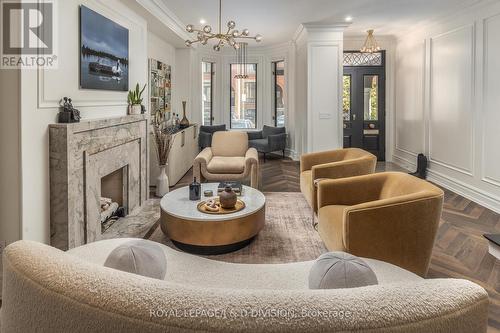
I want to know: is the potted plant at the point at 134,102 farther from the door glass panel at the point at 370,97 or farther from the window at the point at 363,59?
the door glass panel at the point at 370,97

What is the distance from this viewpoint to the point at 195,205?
3.14m

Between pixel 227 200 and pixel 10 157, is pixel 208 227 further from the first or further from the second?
pixel 10 157

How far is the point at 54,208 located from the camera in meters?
2.57

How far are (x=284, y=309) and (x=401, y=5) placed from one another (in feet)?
18.8

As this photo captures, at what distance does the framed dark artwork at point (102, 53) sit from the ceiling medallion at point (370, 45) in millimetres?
4346

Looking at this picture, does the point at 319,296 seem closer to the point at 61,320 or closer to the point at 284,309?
the point at 284,309

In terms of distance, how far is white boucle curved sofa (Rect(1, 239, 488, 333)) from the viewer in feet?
1.90

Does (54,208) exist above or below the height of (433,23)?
below

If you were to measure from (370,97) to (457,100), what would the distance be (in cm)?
249

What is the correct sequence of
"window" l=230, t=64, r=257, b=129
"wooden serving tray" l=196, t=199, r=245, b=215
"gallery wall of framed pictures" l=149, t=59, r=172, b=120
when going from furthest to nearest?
"window" l=230, t=64, r=257, b=129
"gallery wall of framed pictures" l=149, t=59, r=172, b=120
"wooden serving tray" l=196, t=199, r=245, b=215

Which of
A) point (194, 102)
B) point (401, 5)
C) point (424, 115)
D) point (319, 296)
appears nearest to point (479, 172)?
point (424, 115)

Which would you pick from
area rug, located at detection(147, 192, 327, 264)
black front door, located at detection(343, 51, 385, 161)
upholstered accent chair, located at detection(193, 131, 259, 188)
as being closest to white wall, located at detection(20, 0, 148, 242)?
area rug, located at detection(147, 192, 327, 264)

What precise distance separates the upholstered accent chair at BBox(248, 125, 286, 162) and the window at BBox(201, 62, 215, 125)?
1.47m

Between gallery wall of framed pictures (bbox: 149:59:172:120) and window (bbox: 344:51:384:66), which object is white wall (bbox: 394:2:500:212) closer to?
window (bbox: 344:51:384:66)
